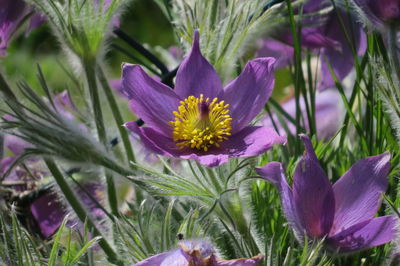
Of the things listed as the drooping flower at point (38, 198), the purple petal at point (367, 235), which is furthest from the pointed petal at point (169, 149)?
the drooping flower at point (38, 198)

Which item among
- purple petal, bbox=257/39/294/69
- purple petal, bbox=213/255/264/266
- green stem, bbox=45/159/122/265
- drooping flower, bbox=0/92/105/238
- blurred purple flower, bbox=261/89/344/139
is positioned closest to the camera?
purple petal, bbox=213/255/264/266

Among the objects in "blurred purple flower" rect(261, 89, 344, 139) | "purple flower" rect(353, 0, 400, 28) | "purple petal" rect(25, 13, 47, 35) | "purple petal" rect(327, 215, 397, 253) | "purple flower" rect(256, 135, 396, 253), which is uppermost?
"purple petal" rect(25, 13, 47, 35)

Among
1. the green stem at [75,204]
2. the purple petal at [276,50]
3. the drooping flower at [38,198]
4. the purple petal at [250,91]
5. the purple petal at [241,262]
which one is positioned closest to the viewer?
the purple petal at [241,262]

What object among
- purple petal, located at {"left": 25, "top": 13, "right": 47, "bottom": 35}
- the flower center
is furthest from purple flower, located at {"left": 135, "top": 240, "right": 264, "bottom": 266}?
purple petal, located at {"left": 25, "top": 13, "right": 47, "bottom": 35}

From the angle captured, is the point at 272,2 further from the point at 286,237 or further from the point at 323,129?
the point at 323,129

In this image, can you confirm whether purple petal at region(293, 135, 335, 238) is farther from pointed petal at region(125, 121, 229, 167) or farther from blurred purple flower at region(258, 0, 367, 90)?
blurred purple flower at region(258, 0, 367, 90)

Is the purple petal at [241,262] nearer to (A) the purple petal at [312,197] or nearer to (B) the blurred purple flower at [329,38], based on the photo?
(A) the purple petal at [312,197]
